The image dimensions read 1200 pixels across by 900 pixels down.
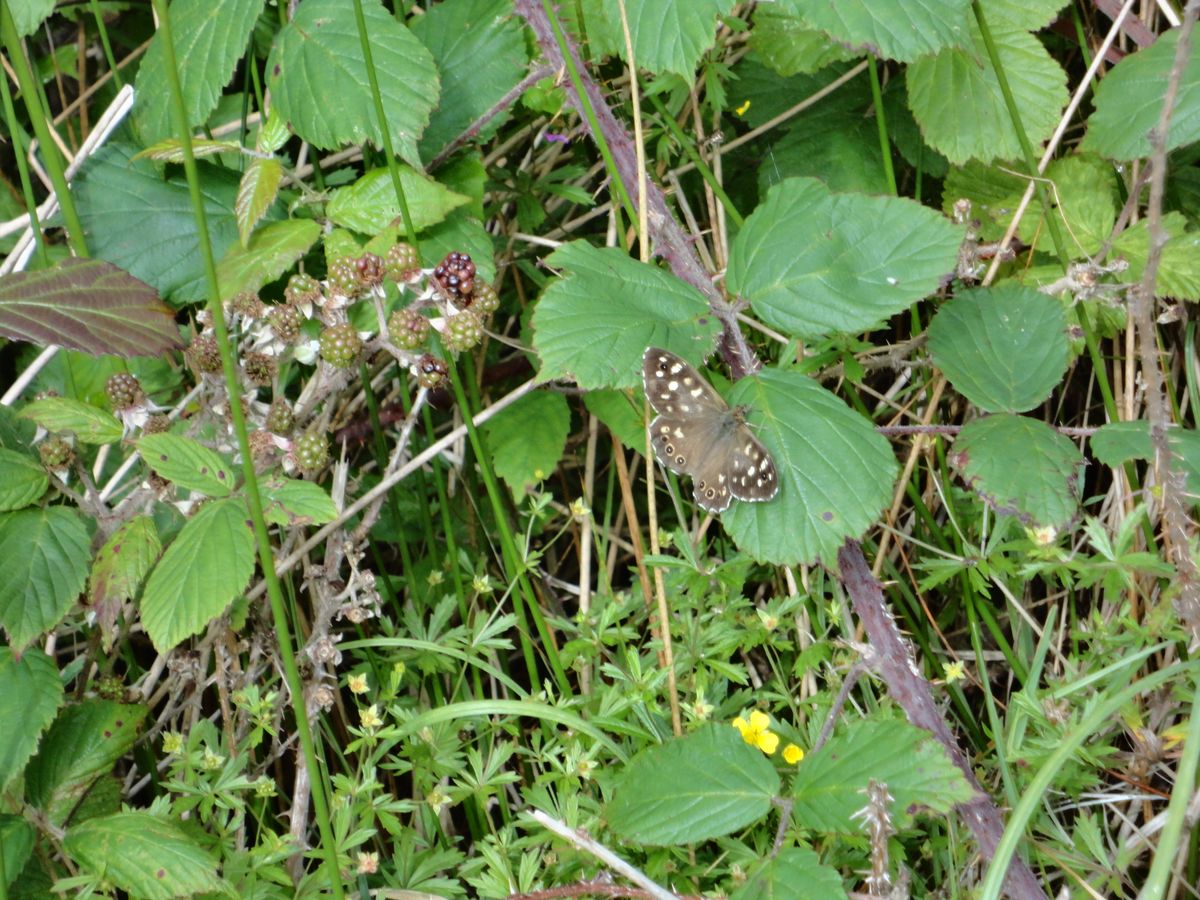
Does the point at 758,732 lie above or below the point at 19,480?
below

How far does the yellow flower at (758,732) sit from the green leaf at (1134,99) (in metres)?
1.03

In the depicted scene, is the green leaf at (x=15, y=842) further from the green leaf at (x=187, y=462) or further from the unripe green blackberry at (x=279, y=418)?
the unripe green blackberry at (x=279, y=418)

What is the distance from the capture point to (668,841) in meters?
1.20

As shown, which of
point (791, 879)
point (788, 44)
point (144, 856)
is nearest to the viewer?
point (791, 879)

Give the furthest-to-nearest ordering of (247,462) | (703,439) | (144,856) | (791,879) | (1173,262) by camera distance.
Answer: (1173,262), (703,439), (144,856), (791,879), (247,462)

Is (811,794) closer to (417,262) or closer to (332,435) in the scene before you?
(417,262)

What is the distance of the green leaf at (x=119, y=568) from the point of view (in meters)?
1.37

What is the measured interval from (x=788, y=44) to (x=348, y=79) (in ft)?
2.36

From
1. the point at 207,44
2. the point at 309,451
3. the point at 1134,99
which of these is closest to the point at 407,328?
the point at 309,451

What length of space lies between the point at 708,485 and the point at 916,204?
43 cm

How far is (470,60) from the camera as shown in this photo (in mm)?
1761

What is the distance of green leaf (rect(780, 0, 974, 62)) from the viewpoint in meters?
1.43

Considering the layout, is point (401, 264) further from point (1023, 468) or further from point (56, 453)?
point (1023, 468)

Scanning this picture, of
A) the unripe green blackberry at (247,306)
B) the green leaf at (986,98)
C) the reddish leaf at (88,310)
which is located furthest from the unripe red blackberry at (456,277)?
the green leaf at (986,98)
